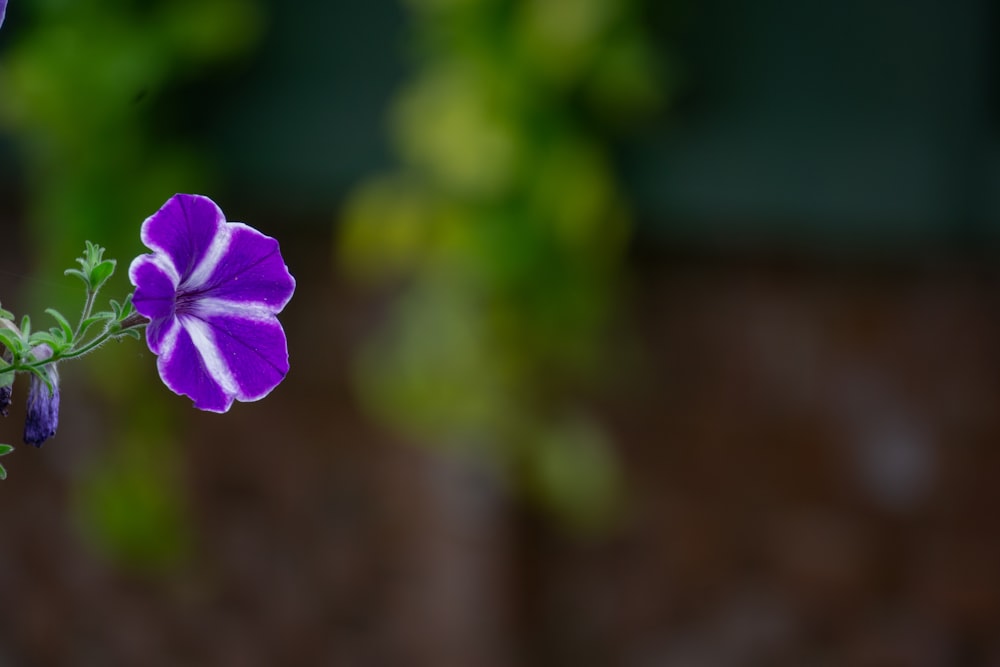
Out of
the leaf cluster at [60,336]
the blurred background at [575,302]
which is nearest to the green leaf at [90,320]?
the leaf cluster at [60,336]

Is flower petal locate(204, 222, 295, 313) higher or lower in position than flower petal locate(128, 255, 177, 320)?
higher

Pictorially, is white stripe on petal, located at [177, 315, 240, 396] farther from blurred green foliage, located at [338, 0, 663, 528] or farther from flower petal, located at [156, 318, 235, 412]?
blurred green foliage, located at [338, 0, 663, 528]

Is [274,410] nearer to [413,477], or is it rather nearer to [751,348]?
[413,477]

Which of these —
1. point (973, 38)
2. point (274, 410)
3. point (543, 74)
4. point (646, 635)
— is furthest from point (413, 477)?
point (973, 38)

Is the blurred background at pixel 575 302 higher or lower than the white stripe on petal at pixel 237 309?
higher

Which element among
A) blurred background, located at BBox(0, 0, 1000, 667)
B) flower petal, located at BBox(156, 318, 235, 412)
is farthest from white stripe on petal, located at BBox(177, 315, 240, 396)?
blurred background, located at BBox(0, 0, 1000, 667)

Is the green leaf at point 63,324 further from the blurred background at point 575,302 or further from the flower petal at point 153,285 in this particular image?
the blurred background at point 575,302
